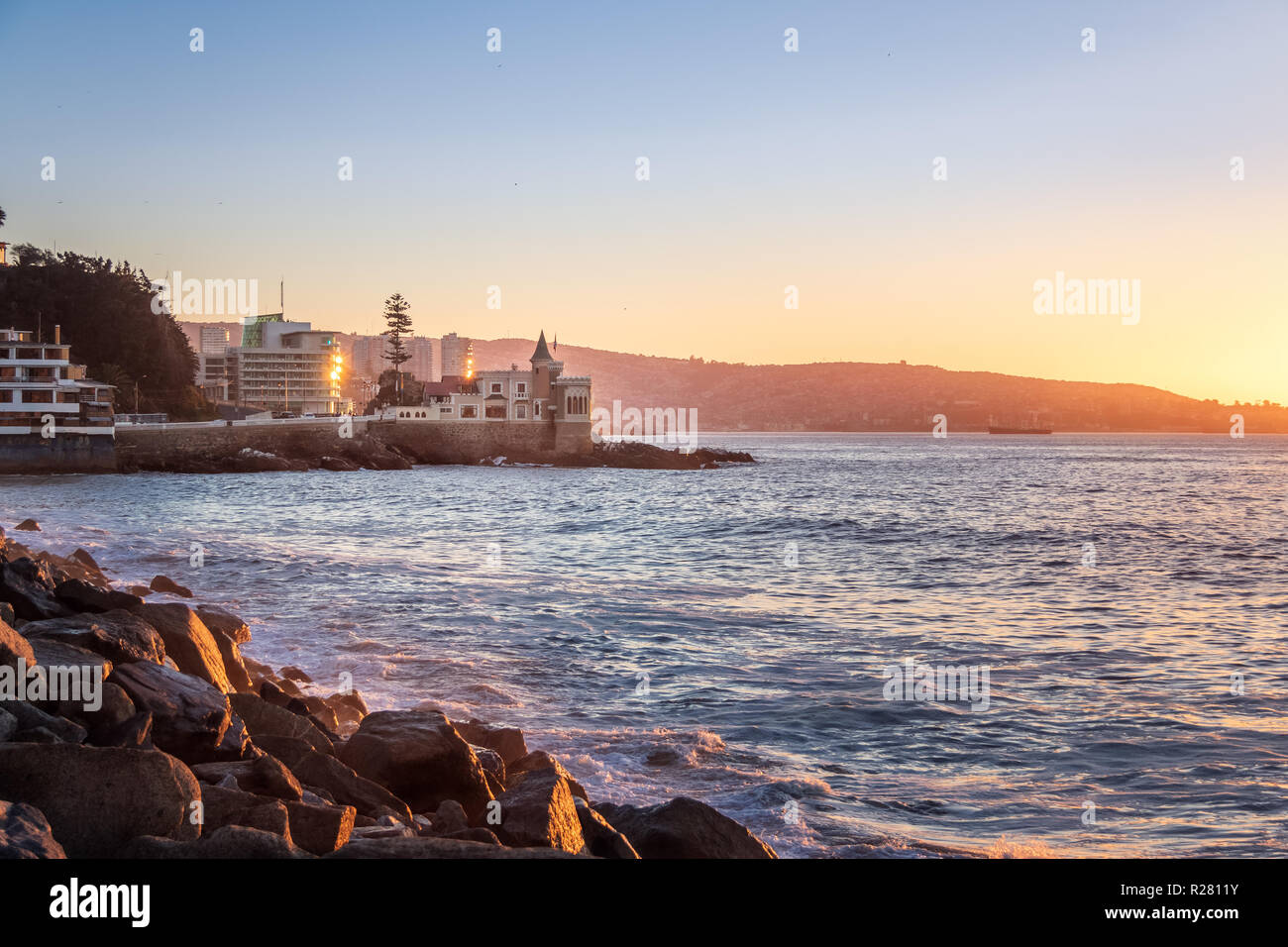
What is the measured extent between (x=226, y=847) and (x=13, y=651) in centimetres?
407

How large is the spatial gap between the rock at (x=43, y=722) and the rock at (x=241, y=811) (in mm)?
1183

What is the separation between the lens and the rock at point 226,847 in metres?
4.54

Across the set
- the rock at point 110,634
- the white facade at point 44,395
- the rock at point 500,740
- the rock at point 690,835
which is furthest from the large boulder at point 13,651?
the white facade at point 44,395

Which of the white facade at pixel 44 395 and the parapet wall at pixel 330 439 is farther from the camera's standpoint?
the parapet wall at pixel 330 439

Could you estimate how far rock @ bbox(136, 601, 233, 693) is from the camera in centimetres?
1035

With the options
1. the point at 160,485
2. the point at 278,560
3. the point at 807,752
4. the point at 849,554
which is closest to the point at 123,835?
the point at 807,752

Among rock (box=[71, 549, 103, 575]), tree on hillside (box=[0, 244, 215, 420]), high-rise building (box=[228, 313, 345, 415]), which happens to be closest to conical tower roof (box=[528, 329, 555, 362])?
tree on hillside (box=[0, 244, 215, 420])

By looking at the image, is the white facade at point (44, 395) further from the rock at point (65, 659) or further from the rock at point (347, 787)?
the rock at point (347, 787)

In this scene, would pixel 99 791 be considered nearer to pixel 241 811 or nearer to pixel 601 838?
pixel 241 811

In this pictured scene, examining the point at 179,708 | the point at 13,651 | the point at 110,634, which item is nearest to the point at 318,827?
the point at 179,708

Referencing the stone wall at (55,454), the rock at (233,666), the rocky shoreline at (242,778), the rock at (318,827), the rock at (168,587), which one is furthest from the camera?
the stone wall at (55,454)

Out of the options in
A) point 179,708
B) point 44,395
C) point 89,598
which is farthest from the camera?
point 44,395

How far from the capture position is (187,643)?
10.5 m
